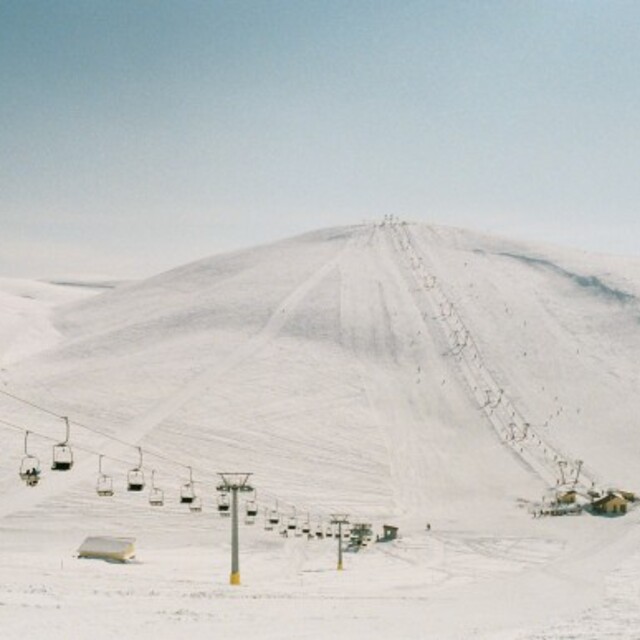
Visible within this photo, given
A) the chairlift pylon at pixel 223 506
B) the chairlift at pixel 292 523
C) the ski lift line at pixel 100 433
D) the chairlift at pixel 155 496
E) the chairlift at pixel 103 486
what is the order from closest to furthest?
the chairlift at pixel 103 486
the chairlift at pixel 155 496
the chairlift pylon at pixel 223 506
the chairlift at pixel 292 523
the ski lift line at pixel 100 433

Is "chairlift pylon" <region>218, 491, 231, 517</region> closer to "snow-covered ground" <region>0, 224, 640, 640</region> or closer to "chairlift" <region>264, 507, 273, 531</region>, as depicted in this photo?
"snow-covered ground" <region>0, 224, 640, 640</region>

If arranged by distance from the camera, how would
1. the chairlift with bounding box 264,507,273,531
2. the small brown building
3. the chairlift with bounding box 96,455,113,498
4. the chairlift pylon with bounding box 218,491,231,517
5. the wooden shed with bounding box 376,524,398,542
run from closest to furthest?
the chairlift with bounding box 96,455,113,498 → the chairlift pylon with bounding box 218,491,231,517 → the chairlift with bounding box 264,507,273,531 → the wooden shed with bounding box 376,524,398,542 → the small brown building

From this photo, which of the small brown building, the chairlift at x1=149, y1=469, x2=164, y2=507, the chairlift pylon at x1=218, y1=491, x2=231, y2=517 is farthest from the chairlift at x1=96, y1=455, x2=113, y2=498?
the small brown building

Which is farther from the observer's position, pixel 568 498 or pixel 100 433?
pixel 100 433

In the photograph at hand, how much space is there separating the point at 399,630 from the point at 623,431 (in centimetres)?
5496

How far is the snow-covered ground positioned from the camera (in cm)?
2256

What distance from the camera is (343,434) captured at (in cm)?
6131

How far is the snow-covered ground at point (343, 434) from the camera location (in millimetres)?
22562

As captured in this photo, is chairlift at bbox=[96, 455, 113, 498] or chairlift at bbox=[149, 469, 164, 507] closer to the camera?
chairlift at bbox=[96, 455, 113, 498]

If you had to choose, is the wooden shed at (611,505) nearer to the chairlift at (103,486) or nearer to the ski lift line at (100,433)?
the ski lift line at (100,433)

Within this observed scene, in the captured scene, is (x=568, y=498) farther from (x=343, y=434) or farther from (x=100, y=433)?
(x=100, y=433)

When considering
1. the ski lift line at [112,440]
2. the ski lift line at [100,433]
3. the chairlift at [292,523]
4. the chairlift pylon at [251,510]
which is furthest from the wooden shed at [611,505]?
the ski lift line at [100,433]

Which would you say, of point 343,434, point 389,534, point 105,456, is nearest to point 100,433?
point 105,456

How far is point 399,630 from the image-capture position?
734 inches
